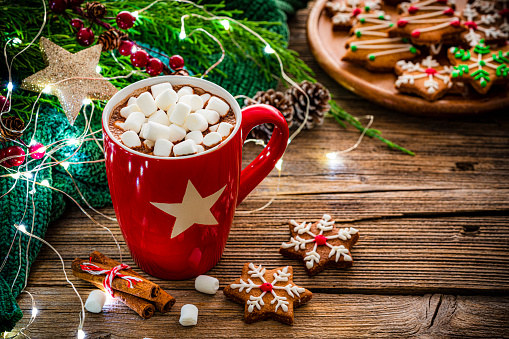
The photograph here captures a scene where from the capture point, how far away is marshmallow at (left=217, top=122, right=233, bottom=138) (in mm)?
748

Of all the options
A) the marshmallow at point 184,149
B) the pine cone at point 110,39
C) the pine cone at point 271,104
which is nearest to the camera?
the marshmallow at point 184,149

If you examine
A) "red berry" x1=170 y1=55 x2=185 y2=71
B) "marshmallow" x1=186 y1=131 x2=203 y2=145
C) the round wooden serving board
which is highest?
"marshmallow" x1=186 y1=131 x2=203 y2=145

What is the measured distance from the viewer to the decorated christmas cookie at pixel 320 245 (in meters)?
0.89

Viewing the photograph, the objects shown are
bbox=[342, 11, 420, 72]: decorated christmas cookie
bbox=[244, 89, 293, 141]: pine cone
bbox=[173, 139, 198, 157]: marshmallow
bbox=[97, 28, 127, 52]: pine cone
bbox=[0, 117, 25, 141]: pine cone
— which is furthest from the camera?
bbox=[342, 11, 420, 72]: decorated christmas cookie

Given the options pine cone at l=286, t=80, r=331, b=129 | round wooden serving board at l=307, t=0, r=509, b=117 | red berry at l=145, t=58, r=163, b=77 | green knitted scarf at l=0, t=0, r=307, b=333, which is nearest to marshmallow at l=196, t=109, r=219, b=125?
red berry at l=145, t=58, r=163, b=77

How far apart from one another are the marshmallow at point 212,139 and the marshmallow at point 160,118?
7 cm

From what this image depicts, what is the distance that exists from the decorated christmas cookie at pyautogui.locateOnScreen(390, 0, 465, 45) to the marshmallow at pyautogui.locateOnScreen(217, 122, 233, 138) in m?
0.78

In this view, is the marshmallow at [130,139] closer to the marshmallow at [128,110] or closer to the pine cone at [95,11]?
the marshmallow at [128,110]

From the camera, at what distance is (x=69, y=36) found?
40.6 inches

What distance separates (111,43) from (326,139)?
22.9 inches

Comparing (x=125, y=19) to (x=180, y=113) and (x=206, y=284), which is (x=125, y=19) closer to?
(x=180, y=113)

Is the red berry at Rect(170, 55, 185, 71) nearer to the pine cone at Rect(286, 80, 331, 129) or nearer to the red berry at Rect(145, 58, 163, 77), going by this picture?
the red berry at Rect(145, 58, 163, 77)

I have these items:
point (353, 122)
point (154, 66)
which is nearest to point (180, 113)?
point (154, 66)

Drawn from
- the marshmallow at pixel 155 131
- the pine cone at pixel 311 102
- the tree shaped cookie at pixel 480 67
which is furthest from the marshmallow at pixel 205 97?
the tree shaped cookie at pixel 480 67
